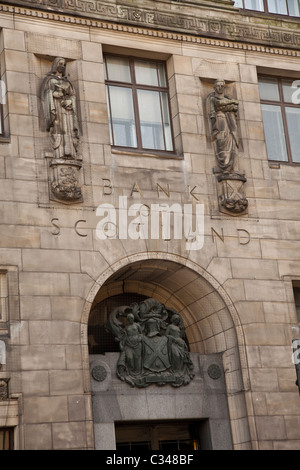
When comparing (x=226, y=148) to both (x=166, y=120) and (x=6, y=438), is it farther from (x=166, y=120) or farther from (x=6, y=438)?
(x=6, y=438)

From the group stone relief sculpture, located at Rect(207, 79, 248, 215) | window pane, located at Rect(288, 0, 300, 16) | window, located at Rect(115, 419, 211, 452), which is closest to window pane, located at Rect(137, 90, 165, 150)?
stone relief sculpture, located at Rect(207, 79, 248, 215)

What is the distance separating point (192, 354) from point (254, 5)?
1015 cm

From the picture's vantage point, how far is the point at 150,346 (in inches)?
828

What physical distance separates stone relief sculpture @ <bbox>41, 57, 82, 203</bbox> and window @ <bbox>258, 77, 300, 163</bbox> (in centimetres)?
578

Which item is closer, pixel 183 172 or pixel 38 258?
pixel 38 258

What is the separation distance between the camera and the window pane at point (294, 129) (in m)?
24.1

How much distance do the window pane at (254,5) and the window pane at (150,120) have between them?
13.4 feet

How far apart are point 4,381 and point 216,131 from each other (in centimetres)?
840

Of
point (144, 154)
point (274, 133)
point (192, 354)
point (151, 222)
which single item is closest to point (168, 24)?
point (144, 154)

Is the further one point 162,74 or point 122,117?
point 162,74

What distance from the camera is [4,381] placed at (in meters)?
18.7

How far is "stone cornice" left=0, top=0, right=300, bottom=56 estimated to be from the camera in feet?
71.7
